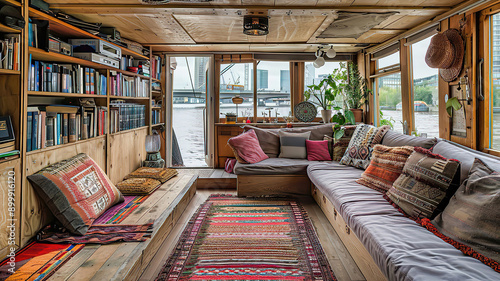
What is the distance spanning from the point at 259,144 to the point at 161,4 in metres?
2.46

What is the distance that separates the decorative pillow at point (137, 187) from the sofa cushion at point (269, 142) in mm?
1849

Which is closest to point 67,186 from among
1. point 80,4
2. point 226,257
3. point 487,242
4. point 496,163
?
point 226,257

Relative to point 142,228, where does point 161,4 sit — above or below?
above

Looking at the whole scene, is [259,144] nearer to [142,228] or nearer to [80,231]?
[142,228]

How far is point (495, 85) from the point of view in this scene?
2.70 metres

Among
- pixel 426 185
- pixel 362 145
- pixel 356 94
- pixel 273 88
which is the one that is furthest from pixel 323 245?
pixel 273 88

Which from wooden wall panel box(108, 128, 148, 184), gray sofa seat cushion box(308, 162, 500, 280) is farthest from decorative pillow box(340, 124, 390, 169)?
wooden wall panel box(108, 128, 148, 184)

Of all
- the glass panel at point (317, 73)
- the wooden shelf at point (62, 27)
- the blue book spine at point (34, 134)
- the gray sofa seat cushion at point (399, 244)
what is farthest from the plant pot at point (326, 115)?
the blue book spine at point (34, 134)

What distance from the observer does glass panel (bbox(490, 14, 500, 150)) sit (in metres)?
2.67

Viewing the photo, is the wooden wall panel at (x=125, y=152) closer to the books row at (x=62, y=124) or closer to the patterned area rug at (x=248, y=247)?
the books row at (x=62, y=124)

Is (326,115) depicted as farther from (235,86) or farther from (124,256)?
(124,256)

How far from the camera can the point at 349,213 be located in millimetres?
2250

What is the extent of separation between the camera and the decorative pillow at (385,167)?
8.53 ft

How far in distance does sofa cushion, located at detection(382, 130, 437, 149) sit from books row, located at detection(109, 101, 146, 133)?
330 centimetres
